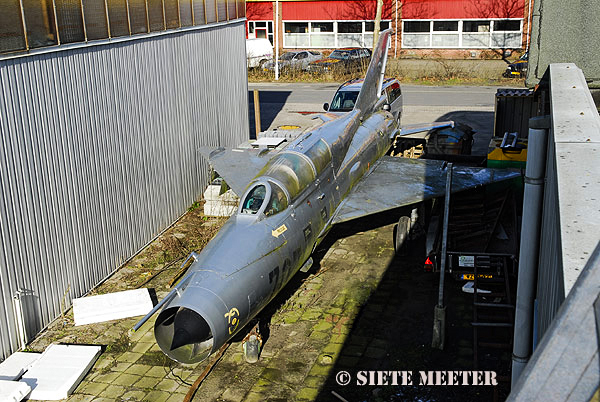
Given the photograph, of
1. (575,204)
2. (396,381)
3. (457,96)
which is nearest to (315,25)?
(457,96)

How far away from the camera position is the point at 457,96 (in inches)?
1561

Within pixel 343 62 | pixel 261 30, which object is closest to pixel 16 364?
pixel 343 62

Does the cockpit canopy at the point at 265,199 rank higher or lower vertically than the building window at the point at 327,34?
lower

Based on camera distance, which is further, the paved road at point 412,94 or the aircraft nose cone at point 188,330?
the paved road at point 412,94

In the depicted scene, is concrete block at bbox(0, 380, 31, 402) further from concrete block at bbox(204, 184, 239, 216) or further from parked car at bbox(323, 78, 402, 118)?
parked car at bbox(323, 78, 402, 118)

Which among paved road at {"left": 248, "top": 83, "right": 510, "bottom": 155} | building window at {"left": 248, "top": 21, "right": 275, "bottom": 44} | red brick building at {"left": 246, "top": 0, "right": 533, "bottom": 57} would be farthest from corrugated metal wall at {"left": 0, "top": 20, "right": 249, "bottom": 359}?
building window at {"left": 248, "top": 21, "right": 275, "bottom": 44}

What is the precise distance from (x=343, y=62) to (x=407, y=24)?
33.5ft

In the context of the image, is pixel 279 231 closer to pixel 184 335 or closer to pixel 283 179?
pixel 283 179

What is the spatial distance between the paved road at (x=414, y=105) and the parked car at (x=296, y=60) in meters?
3.96

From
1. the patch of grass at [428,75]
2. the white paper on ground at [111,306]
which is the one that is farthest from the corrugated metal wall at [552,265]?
the patch of grass at [428,75]

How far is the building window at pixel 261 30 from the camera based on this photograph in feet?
201

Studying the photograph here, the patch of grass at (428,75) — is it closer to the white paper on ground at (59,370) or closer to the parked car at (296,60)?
the parked car at (296,60)

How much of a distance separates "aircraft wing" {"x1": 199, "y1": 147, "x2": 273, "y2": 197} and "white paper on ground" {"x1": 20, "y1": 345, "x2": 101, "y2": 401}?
5.99 meters

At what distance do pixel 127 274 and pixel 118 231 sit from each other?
115cm
